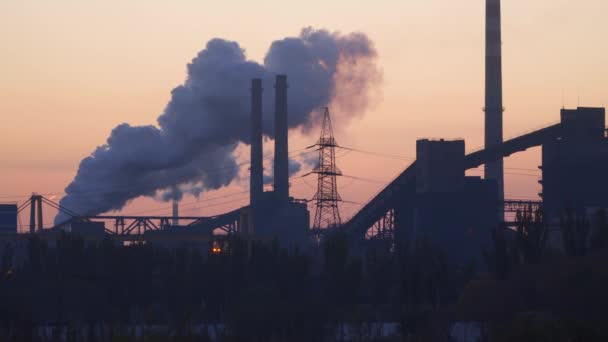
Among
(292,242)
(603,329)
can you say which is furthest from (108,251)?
(292,242)

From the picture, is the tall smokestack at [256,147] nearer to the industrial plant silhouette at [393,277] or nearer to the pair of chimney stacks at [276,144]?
the pair of chimney stacks at [276,144]

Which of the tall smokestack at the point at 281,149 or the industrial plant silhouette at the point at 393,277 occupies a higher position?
the tall smokestack at the point at 281,149

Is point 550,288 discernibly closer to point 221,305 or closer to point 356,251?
point 221,305

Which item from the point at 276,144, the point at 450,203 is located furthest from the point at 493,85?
the point at 276,144

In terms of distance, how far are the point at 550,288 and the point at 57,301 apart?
22094 mm

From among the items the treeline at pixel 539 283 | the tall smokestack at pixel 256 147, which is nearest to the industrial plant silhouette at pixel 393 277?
the treeline at pixel 539 283

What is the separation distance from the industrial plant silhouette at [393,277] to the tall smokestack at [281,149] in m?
10.1

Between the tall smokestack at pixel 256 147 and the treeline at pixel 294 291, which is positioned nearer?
the treeline at pixel 294 291

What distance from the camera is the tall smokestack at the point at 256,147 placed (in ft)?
267

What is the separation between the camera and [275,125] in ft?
276

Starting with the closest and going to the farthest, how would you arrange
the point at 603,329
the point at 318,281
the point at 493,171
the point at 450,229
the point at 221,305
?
the point at 603,329 → the point at 221,305 → the point at 318,281 → the point at 450,229 → the point at 493,171

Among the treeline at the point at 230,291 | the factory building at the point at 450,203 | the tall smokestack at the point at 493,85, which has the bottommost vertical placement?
the treeline at the point at 230,291

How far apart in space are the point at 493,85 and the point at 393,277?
32.8 meters

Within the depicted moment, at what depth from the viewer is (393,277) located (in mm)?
51812
